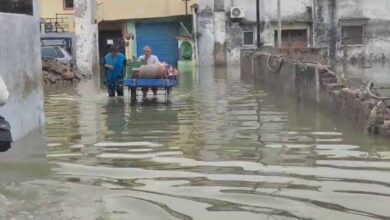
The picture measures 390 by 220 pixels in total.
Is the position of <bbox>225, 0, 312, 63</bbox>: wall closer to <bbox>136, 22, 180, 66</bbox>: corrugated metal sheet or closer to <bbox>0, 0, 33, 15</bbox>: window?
<bbox>136, 22, 180, 66</bbox>: corrugated metal sheet

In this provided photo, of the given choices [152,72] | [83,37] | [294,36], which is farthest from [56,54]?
[152,72]

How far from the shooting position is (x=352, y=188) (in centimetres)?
776

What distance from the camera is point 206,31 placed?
40.8 m

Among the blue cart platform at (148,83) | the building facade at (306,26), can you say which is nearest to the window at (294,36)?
the building facade at (306,26)

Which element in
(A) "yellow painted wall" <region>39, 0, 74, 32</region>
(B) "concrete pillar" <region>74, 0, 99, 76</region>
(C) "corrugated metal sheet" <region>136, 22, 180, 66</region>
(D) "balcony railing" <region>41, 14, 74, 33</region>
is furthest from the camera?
(A) "yellow painted wall" <region>39, 0, 74, 32</region>

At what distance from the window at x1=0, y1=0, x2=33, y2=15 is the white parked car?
19.9 meters

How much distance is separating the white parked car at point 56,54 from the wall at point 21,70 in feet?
65.4

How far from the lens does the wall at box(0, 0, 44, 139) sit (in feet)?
34.5

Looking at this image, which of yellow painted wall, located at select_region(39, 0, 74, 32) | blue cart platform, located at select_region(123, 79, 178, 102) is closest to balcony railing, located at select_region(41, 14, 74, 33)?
yellow painted wall, located at select_region(39, 0, 74, 32)

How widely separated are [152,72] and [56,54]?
51.7ft

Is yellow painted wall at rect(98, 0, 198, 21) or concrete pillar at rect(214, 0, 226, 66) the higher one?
yellow painted wall at rect(98, 0, 198, 21)

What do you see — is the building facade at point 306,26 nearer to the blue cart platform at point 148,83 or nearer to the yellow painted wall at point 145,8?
the yellow painted wall at point 145,8

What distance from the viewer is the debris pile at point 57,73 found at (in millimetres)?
28064

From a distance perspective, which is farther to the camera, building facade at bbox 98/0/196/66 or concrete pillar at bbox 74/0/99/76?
building facade at bbox 98/0/196/66
